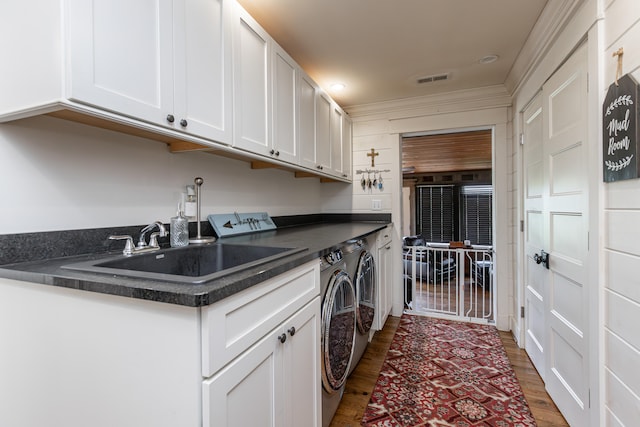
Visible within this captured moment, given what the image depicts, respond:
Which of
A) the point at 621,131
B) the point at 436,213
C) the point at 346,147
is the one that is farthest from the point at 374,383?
the point at 436,213

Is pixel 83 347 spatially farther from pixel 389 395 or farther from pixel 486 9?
pixel 486 9

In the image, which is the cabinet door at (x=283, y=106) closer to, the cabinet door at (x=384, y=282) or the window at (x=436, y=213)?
the cabinet door at (x=384, y=282)

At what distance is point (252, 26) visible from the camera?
1563 millimetres

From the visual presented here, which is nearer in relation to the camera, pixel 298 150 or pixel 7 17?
pixel 7 17

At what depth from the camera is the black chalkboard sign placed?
3.29 feet

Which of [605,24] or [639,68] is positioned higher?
[605,24]

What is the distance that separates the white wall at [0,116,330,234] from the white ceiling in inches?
39.3

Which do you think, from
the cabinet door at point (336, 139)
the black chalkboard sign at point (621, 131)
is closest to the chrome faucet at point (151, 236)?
the cabinet door at point (336, 139)

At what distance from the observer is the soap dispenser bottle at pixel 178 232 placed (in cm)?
142

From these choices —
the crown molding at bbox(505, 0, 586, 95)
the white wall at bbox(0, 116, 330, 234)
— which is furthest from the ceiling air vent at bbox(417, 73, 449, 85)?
the white wall at bbox(0, 116, 330, 234)

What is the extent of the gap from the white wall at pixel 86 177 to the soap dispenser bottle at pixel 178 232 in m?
0.09

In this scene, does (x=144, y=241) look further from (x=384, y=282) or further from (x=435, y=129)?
(x=435, y=129)

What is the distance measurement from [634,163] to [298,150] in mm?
1663

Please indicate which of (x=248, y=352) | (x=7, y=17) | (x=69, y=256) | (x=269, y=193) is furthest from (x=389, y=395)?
(x=7, y=17)
